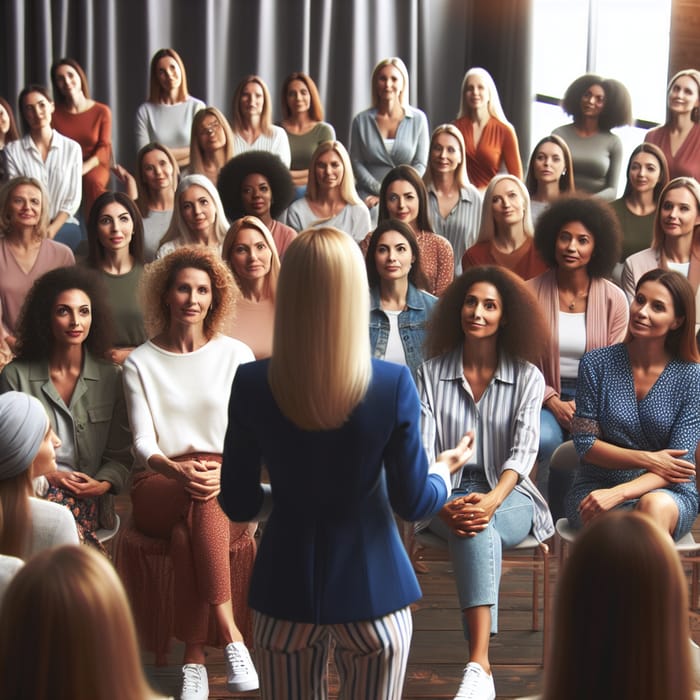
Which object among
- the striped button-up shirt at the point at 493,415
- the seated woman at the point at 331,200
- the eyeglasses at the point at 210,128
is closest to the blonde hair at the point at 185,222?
the seated woman at the point at 331,200

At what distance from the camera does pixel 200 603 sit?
→ 317 centimetres

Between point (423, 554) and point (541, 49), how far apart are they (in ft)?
16.6

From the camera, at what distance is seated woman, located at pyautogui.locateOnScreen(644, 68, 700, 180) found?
554cm

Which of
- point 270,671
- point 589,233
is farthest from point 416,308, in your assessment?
point 270,671

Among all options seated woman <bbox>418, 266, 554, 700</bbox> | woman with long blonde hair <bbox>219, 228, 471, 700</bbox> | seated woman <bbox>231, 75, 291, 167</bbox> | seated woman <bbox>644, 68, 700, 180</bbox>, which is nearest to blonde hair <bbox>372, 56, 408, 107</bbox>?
seated woman <bbox>231, 75, 291, 167</bbox>

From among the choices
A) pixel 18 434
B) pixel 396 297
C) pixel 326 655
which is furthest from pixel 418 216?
pixel 326 655

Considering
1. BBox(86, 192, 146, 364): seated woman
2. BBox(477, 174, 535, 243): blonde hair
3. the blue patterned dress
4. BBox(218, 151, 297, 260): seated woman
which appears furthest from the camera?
BBox(218, 151, 297, 260): seated woman

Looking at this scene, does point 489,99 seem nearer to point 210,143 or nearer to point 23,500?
point 210,143

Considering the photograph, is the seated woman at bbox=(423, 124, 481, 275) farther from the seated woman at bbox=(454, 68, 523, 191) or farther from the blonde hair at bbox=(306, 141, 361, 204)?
the seated woman at bbox=(454, 68, 523, 191)

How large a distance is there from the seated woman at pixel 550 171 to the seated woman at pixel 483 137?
19.4 inches

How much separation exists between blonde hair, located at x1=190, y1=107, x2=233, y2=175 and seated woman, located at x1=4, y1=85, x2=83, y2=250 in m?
0.57

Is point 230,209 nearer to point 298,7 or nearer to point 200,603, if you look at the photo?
point 200,603

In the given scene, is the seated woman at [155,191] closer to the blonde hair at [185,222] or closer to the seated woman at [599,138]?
the blonde hair at [185,222]

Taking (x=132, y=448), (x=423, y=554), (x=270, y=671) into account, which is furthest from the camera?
(x=423, y=554)
